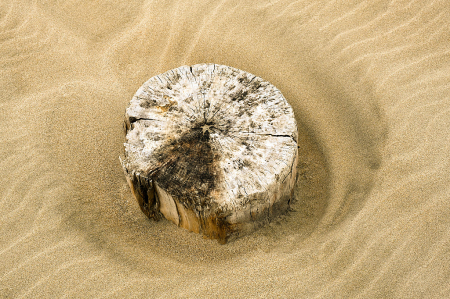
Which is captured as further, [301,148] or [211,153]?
[301,148]

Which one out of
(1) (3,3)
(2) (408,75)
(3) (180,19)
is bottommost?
(2) (408,75)

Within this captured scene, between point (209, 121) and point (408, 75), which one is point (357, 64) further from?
point (209, 121)

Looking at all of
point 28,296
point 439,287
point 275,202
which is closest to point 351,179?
point 275,202

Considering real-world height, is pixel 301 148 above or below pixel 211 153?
below
